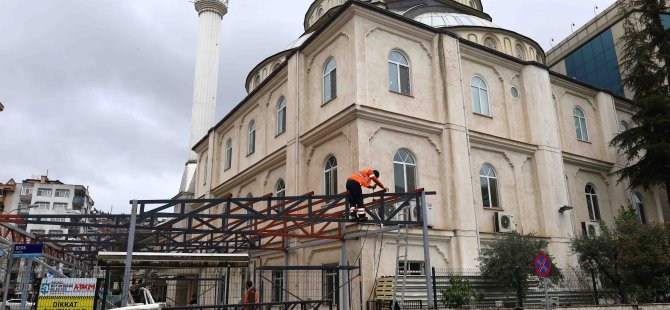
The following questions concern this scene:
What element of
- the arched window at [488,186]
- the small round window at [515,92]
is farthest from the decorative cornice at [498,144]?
the small round window at [515,92]

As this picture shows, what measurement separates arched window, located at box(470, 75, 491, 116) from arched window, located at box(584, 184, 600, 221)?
7173mm

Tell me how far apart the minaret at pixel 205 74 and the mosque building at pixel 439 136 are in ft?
52.4

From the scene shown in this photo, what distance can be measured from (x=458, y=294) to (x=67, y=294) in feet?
31.4

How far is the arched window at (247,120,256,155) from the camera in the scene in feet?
81.1

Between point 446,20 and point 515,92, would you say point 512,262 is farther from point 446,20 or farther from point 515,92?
point 446,20

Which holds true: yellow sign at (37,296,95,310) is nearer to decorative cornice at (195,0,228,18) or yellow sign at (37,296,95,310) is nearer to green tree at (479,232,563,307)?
green tree at (479,232,563,307)

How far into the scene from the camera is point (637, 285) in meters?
14.9

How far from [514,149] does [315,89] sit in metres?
8.44

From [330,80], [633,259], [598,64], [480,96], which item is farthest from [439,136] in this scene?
[598,64]

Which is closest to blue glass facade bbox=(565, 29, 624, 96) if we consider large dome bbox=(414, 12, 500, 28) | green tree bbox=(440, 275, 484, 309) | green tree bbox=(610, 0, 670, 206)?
green tree bbox=(610, 0, 670, 206)

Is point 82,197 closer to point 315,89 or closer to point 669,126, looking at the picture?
point 315,89

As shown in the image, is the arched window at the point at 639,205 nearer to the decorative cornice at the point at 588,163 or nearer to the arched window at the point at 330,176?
the decorative cornice at the point at 588,163

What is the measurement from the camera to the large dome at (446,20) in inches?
992

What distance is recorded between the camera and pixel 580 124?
23984mm
